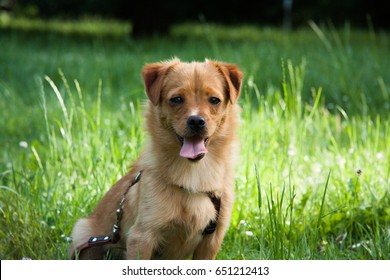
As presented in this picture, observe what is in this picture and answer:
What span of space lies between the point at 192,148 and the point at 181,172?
0.52ft

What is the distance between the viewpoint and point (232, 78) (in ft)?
13.1

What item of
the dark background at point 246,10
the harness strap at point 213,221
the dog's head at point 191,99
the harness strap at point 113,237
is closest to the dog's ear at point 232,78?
the dog's head at point 191,99

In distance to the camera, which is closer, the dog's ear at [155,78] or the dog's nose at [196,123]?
the dog's nose at [196,123]

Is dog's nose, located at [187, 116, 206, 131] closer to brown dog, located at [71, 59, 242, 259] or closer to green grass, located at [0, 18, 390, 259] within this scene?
brown dog, located at [71, 59, 242, 259]

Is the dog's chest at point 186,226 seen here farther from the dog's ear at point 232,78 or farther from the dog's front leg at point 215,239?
the dog's ear at point 232,78

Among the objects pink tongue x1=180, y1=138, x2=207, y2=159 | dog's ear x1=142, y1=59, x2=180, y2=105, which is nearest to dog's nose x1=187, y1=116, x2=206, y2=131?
pink tongue x1=180, y1=138, x2=207, y2=159

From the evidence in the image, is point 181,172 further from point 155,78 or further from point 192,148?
point 155,78

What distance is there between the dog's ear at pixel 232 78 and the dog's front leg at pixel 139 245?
0.90m

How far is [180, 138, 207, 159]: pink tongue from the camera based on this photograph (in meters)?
3.69

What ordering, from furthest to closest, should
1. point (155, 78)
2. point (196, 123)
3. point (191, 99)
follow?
point (155, 78)
point (191, 99)
point (196, 123)

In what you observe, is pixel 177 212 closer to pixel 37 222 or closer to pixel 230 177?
pixel 230 177

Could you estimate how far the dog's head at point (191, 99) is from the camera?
367 cm

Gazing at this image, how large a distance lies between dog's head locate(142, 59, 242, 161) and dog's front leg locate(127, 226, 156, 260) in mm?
475

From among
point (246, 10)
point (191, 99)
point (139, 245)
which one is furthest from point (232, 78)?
point (246, 10)
